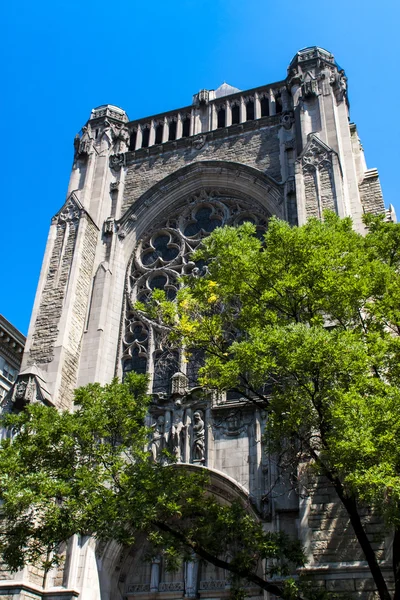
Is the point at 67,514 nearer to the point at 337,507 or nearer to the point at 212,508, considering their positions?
the point at 212,508

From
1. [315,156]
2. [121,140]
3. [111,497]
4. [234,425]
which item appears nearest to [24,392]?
[234,425]

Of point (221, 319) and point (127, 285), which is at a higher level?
point (127, 285)

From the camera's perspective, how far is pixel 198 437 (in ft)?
52.9

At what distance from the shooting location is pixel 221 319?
478 inches

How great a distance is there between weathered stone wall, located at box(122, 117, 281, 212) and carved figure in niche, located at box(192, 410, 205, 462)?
8.84 metres

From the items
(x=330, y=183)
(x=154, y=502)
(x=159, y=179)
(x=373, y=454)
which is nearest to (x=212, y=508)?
(x=154, y=502)

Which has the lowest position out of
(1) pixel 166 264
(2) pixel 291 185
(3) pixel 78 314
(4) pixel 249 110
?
(3) pixel 78 314

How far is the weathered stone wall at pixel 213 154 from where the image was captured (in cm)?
2202

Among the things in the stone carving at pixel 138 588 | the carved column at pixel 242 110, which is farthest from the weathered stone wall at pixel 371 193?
the stone carving at pixel 138 588

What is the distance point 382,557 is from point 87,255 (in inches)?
514

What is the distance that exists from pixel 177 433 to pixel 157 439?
1.99 feet

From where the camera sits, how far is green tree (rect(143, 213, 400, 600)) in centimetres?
903

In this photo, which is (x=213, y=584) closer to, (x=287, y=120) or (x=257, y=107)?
(x=287, y=120)

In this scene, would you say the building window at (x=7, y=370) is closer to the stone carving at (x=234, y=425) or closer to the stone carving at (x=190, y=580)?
the stone carving at (x=234, y=425)
